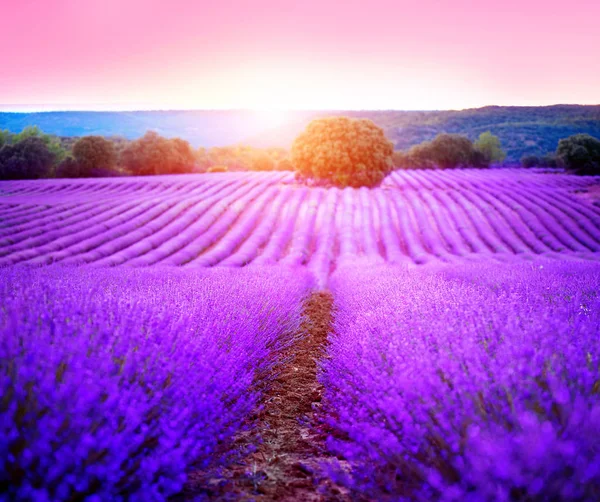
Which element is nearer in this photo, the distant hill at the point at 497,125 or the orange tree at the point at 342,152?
the orange tree at the point at 342,152

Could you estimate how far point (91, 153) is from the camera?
3425 cm

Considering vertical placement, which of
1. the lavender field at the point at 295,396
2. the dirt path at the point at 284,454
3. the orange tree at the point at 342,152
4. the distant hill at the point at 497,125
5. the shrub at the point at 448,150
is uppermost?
the distant hill at the point at 497,125

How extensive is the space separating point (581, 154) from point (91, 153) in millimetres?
38805

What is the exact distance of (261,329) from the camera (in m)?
3.84

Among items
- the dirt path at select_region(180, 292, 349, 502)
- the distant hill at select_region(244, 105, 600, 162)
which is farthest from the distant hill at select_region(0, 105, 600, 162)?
the dirt path at select_region(180, 292, 349, 502)

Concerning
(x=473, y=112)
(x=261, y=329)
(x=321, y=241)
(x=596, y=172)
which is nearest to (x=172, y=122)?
(x=473, y=112)

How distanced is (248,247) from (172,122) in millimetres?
65678

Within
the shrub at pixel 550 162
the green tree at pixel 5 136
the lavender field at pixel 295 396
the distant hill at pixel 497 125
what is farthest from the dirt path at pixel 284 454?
the distant hill at pixel 497 125

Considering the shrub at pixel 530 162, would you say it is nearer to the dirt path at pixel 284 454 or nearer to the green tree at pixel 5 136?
the dirt path at pixel 284 454

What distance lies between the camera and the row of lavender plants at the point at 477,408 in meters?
1.39

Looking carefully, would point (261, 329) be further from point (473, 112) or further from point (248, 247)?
point (473, 112)

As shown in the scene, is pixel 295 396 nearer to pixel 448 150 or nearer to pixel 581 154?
pixel 581 154

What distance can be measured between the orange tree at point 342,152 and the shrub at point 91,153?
1960 centimetres

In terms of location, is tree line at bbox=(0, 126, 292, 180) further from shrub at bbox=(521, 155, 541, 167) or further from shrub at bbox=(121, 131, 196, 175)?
shrub at bbox=(521, 155, 541, 167)
